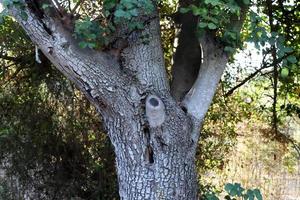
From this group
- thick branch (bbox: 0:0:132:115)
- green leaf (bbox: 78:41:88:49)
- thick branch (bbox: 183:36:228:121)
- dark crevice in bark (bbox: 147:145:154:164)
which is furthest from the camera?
thick branch (bbox: 183:36:228:121)

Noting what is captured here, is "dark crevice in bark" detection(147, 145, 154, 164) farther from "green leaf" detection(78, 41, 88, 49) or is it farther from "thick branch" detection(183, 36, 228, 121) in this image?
"green leaf" detection(78, 41, 88, 49)

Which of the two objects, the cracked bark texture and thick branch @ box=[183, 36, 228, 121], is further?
thick branch @ box=[183, 36, 228, 121]

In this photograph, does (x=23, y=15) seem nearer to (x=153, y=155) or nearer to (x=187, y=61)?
(x=153, y=155)

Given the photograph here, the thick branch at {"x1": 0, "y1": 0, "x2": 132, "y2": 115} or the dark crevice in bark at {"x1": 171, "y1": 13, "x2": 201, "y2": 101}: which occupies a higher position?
the dark crevice in bark at {"x1": 171, "y1": 13, "x2": 201, "y2": 101}

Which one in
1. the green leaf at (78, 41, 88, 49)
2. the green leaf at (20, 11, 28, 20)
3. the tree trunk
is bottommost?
the tree trunk

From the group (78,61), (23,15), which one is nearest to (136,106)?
(78,61)

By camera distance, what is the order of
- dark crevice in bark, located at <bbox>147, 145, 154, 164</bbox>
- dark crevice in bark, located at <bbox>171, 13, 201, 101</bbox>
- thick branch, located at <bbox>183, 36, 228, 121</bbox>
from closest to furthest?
dark crevice in bark, located at <bbox>147, 145, 154, 164</bbox> → thick branch, located at <bbox>183, 36, 228, 121</bbox> → dark crevice in bark, located at <bbox>171, 13, 201, 101</bbox>

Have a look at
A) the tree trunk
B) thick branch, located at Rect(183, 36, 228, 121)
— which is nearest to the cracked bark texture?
the tree trunk

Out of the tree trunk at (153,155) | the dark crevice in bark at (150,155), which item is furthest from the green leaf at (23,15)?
the dark crevice in bark at (150,155)

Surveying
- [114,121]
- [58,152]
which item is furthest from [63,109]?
[114,121]

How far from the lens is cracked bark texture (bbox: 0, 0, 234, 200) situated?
2834 millimetres

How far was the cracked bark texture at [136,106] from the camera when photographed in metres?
2.83

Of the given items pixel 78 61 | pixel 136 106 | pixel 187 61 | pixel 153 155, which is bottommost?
pixel 153 155

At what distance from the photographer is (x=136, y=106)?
2.90 m
